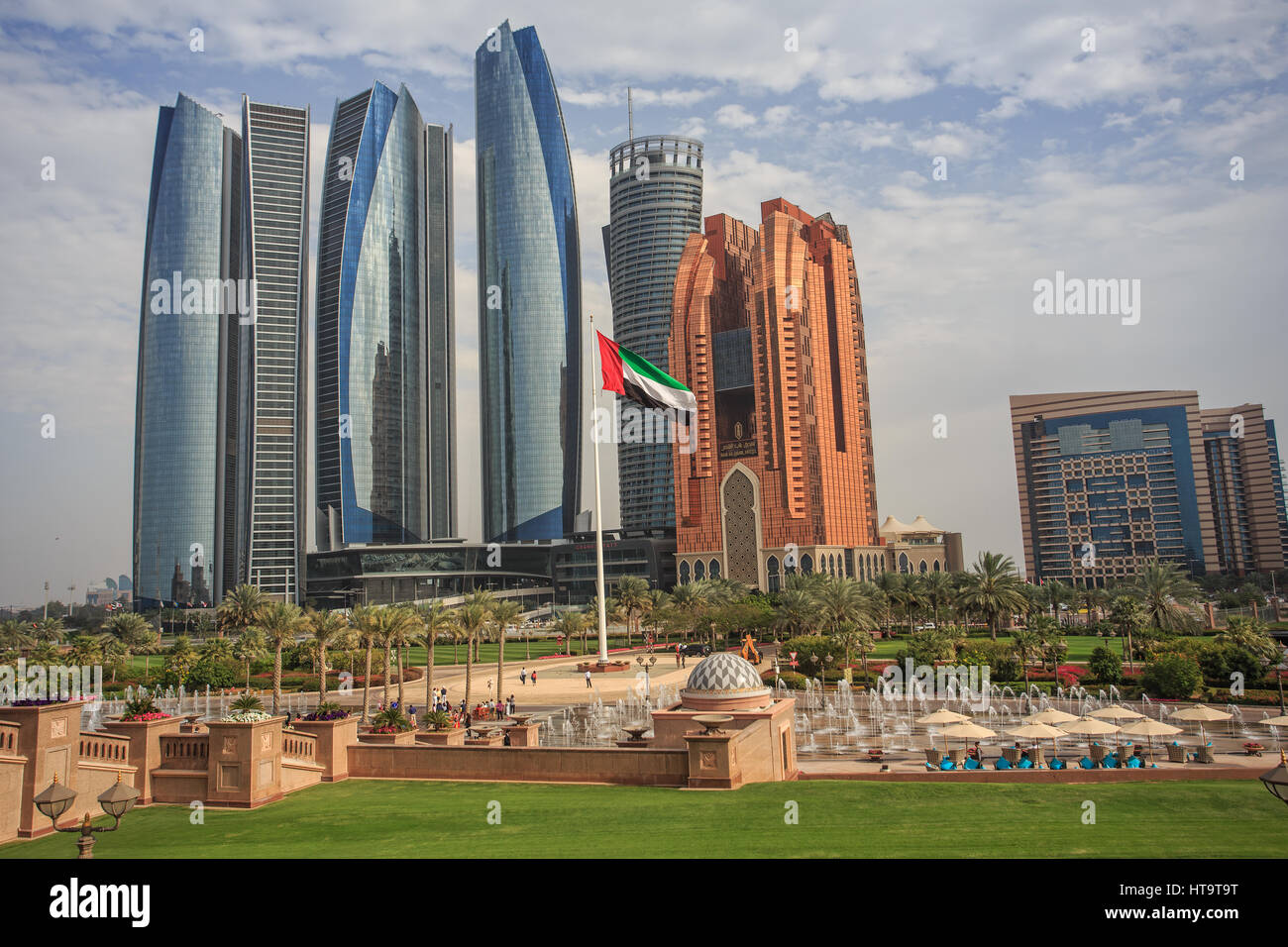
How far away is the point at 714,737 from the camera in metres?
21.2

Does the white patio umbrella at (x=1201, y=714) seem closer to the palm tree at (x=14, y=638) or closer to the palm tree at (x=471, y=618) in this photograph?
the palm tree at (x=471, y=618)

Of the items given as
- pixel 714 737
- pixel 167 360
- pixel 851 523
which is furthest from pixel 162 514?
pixel 714 737

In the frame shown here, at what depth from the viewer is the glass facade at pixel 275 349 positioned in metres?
190

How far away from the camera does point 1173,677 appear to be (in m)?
43.1

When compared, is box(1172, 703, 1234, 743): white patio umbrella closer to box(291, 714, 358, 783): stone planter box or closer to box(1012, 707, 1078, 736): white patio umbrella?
box(1012, 707, 1078, 736): white patio umbrella

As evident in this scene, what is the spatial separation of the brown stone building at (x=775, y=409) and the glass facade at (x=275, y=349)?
9196 centimetres

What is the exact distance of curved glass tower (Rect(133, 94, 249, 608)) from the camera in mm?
177875

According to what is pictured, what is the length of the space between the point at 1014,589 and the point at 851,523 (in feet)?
279

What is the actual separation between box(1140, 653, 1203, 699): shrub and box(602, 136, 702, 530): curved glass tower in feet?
485

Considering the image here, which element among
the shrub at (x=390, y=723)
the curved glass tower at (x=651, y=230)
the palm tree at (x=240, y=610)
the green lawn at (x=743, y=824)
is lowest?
the green lawn at (x=743, y=824)

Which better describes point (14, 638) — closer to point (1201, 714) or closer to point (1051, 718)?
point (1051, 718)

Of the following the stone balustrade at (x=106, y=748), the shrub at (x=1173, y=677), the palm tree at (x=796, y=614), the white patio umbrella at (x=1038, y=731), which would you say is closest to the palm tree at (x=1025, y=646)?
the shrub at (x=1173, y=677)

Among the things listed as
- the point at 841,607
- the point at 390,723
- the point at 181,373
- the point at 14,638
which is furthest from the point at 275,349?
the point at 390,723
